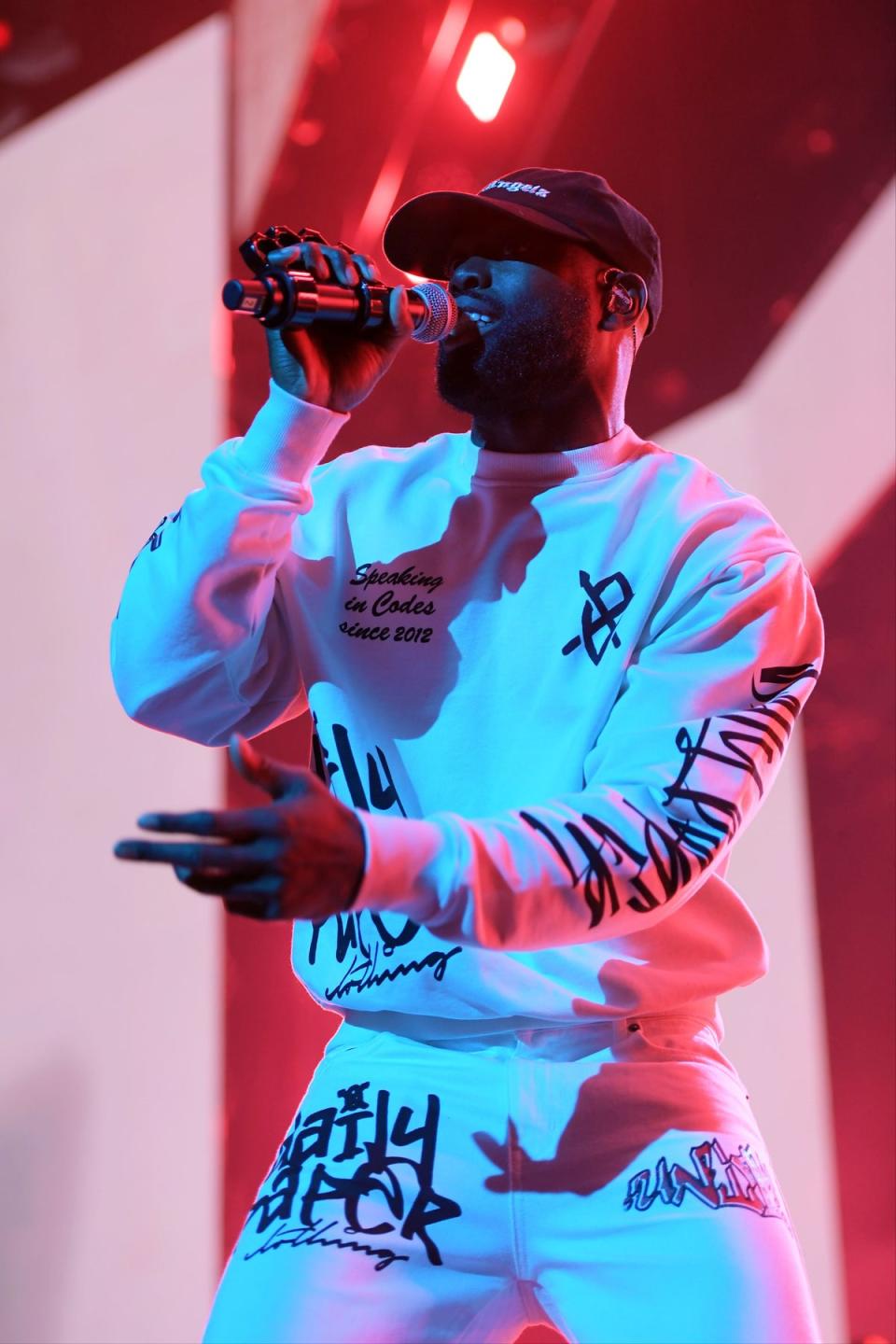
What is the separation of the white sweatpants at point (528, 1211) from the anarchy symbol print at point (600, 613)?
1.17ft

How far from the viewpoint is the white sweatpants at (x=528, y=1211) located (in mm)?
1148

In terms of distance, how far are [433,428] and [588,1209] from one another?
158 cm

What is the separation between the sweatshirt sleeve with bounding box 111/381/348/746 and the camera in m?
1.32

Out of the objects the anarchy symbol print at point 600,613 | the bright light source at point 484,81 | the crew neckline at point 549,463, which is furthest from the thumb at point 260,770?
the bright light source at point 484,81

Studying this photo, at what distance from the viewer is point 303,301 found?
48.9 inches

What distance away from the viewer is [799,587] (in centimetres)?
139

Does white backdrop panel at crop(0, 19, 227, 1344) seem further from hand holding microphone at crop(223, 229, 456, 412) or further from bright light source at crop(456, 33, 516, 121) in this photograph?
hand holding microphone at crop(223, 229, 456, 412)

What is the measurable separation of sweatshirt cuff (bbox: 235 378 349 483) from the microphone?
73 mm

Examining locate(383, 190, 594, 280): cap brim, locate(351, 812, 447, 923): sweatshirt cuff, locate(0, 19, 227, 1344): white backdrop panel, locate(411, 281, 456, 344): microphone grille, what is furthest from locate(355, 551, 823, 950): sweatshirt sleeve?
locate(0, 19, 227, 1344): white backdrop panel

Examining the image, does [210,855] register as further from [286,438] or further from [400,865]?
[286,438]

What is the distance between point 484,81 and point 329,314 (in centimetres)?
140

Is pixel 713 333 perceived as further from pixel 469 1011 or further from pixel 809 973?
pixel 469 1011

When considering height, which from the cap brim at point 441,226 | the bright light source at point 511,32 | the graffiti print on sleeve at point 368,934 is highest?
the bright light source at point 511,32

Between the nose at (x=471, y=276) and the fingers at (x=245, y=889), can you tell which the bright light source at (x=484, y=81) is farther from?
the fingers at (x=245, y=889)
